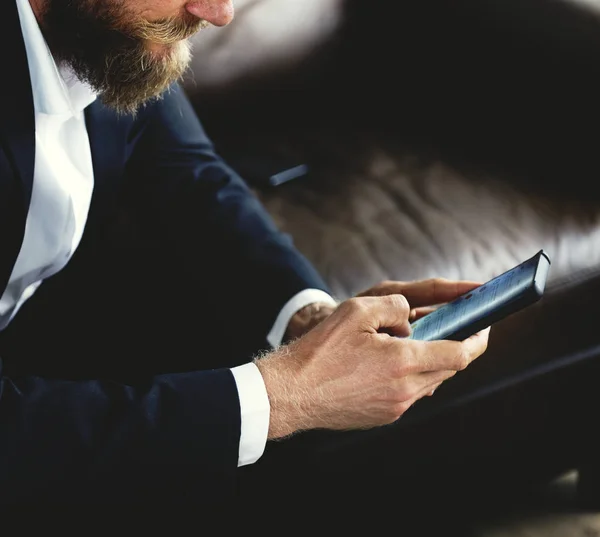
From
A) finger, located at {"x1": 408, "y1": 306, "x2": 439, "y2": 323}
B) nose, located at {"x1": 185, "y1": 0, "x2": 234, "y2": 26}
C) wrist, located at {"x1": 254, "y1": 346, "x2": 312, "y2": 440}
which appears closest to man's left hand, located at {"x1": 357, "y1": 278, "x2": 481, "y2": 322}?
finger, located at {"x1": 408, "y1": 306, "x2": 439, "y2": 323}

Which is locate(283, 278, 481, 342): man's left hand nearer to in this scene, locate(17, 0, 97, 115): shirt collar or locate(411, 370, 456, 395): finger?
locate(411, 370, 456, 395): finger

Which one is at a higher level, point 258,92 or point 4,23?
point 4,23

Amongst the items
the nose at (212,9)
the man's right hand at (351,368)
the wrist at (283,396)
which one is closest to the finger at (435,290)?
the man's right hand at (351,368)

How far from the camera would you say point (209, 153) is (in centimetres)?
135

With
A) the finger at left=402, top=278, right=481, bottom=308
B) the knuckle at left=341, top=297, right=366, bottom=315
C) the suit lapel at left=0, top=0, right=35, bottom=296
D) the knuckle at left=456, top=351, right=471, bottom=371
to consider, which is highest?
the suit lapel at left=0, top=0, right=35, bottom=296

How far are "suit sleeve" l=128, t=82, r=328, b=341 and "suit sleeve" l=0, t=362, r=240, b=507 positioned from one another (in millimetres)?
278

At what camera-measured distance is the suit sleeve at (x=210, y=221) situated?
1.17 m

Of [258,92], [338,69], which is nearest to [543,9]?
[338,69]

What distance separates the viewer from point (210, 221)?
1.27 m

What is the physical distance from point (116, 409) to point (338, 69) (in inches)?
40.7

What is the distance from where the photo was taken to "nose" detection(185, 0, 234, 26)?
1.00 metres

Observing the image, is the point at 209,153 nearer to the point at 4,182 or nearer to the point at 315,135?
the point at 315,135

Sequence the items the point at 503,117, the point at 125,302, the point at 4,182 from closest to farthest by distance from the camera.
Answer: the point at 4,182, the point at 125,302, the point at 503,117

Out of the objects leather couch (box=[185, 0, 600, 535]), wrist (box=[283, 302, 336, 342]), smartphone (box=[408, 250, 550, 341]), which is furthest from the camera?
leather couch (box=[185, 0, 600, 535])
